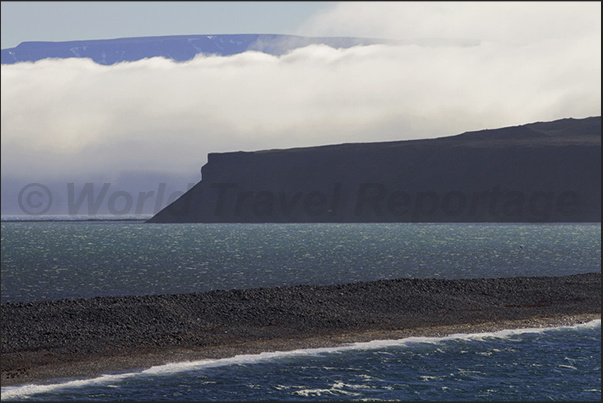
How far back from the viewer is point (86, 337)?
26312mm

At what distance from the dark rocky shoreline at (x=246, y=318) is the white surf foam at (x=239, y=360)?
2.78ft

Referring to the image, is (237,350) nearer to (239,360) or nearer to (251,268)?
(239,360)

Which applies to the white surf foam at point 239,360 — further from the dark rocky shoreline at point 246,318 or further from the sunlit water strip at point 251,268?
the sunlit water strip at point 251,268

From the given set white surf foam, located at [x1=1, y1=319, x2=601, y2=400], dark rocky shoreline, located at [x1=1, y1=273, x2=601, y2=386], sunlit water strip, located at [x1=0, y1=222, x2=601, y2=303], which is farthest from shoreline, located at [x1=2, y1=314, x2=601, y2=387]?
sunlit water strip, located at [x1=0, y1=222, x2=601, y2=303]

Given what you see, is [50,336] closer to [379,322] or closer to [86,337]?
[86,337]

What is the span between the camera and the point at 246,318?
30.9 meters

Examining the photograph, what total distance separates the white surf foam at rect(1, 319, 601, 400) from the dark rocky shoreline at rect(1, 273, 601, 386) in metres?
0.85

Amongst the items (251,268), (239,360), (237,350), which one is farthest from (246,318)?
(251,268)

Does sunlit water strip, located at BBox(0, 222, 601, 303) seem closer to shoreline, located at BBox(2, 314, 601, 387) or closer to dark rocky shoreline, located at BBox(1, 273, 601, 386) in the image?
dark rocky shoreline, located at BBox(1, 273, 601, 386)

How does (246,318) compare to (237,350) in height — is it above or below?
above

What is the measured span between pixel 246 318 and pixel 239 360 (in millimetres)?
7355

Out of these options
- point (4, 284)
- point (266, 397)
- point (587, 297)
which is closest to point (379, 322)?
point (266, 397)

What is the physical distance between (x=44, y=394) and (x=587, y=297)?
30.7 metres

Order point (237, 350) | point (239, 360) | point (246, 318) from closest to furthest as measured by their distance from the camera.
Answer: point (239, 360) → point (237, 350) → point (246, 318)
